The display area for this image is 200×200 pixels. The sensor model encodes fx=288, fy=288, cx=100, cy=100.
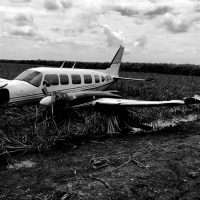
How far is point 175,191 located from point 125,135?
15.0 feet

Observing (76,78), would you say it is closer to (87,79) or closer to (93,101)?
(87,79)

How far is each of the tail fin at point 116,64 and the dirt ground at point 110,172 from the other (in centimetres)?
1101

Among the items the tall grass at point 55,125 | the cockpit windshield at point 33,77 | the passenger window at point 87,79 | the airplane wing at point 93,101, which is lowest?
the tall grass at point 55,125

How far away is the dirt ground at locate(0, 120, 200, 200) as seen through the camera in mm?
5551

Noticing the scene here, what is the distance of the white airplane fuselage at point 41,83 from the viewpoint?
11.7m

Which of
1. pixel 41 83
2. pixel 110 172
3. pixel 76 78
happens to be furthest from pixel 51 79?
pixel 110 172

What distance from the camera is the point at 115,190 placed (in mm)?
5617

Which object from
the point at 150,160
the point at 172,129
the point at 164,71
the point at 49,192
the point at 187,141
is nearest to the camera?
the point at 49,192

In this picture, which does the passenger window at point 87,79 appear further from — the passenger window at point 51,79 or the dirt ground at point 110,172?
the dirt ground at point 110,172

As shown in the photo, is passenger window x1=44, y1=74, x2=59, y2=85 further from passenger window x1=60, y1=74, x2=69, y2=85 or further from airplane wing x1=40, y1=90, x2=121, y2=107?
airplane wing x1=40, y1=90, x2=121, y2=107

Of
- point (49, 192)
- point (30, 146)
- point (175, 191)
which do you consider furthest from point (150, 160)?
point (30, 146)

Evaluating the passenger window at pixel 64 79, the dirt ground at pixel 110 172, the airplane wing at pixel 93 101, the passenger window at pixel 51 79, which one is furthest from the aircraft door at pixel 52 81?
the dirt ground at pixel 110 172

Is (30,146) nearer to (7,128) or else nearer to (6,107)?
(7,128)

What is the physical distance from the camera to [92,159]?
7.34m
